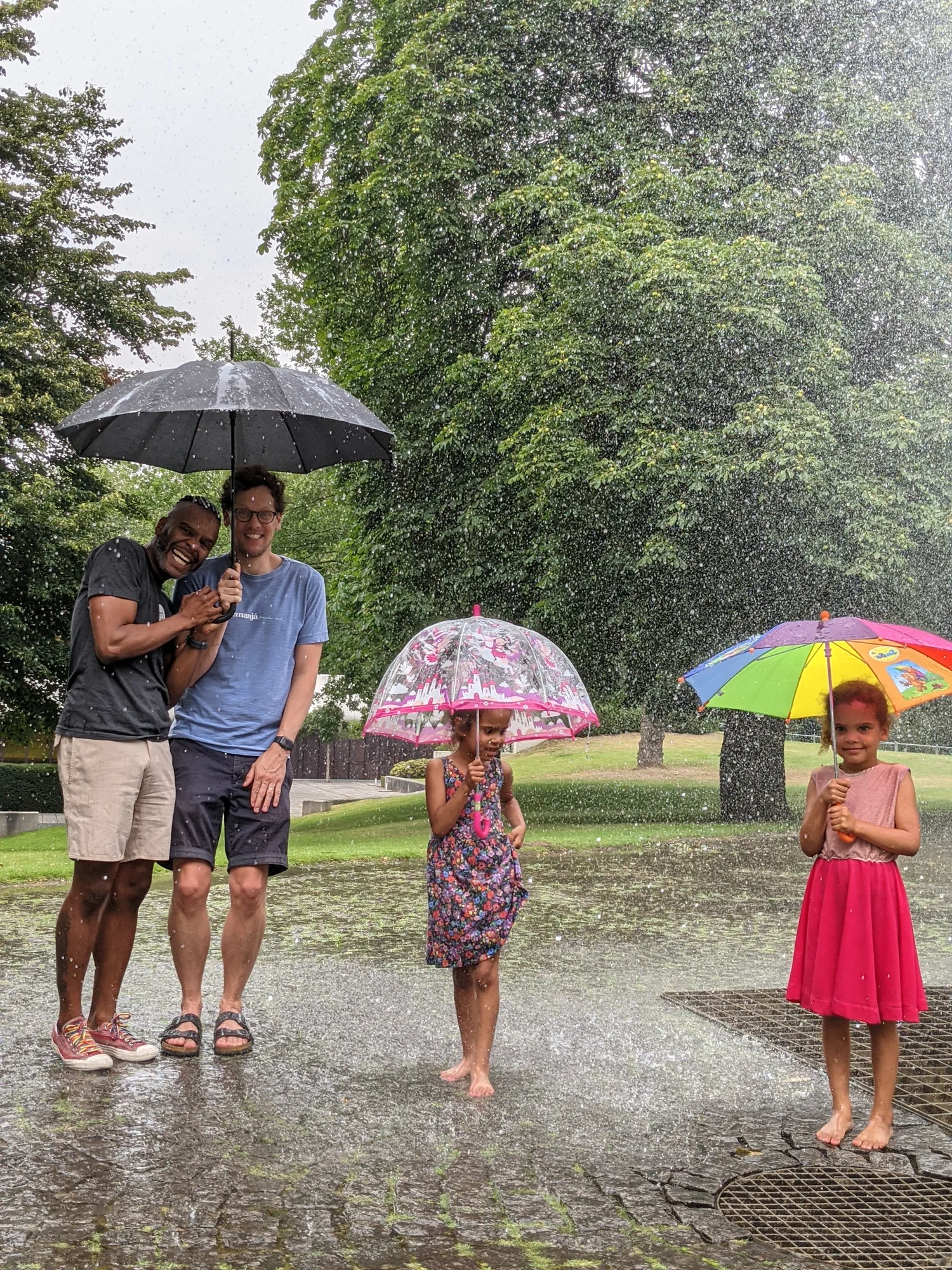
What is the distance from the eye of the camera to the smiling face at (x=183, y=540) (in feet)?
16.9

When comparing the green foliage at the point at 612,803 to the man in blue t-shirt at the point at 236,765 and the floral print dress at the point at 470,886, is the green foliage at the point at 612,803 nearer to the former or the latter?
the man in blue t-shirt at the point at 236,765

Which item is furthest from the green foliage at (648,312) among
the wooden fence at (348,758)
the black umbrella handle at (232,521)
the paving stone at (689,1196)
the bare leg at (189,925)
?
the wooden fence at (348,758)

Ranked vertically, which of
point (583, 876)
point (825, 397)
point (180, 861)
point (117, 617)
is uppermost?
point (825, 397)

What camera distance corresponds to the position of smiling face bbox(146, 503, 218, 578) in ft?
16.9

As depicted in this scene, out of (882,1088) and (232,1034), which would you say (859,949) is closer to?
(882,1088)

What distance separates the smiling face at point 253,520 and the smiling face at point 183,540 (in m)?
0.13

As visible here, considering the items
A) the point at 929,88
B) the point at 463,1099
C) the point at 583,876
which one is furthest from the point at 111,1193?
the point at 929,88

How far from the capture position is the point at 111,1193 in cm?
369

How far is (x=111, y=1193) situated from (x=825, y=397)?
46.3ft

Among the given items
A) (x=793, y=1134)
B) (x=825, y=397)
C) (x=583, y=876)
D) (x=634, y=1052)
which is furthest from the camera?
(x=825, y=397)

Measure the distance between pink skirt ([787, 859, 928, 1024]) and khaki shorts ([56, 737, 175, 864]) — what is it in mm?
2344

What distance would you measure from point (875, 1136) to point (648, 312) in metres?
12.6

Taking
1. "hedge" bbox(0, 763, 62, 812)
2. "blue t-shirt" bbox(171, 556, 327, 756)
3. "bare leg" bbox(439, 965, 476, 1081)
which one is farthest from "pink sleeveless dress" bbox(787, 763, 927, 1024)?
"hedge" bbox(0, 763, 62, 812)

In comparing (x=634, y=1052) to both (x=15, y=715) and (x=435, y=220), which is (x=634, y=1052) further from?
(x=15, y=715)
